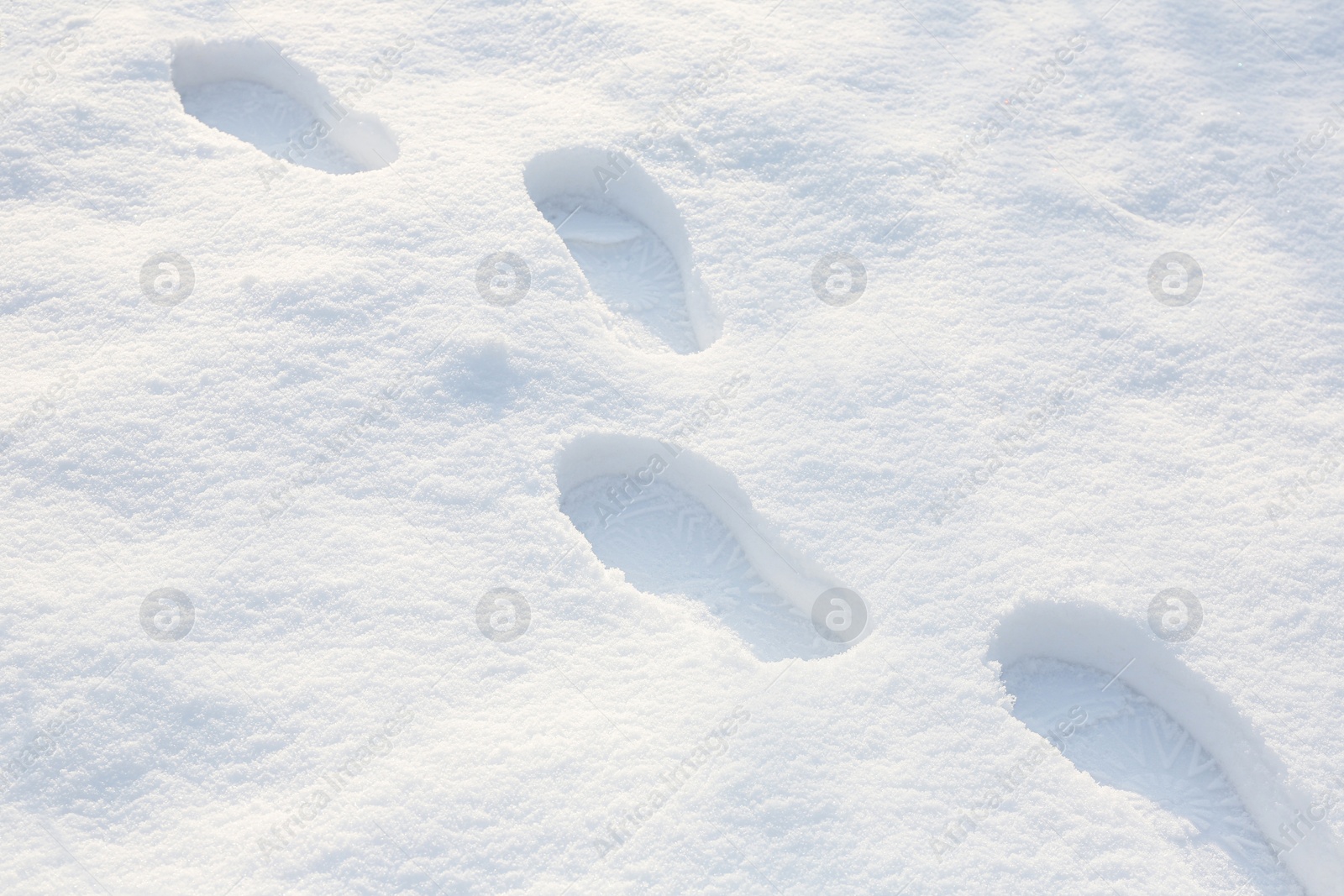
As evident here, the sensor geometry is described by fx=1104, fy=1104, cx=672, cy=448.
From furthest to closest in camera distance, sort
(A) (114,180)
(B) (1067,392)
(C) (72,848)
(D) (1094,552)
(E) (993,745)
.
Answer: (A) (114,180)
(B) (1067,392)
(D) (1094,552)
(E) (993,745)
(C) (72,848)

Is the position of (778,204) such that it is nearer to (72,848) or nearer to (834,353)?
(834,353)

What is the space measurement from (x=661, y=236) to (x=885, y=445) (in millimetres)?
1208

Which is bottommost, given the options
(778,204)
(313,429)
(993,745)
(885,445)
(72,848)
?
(72,848)

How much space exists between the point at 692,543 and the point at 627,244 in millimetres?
1243

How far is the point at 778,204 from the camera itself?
4055 mm

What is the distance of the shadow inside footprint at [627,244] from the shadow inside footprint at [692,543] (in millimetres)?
489

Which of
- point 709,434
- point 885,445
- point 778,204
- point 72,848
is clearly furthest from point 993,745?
point 72,848

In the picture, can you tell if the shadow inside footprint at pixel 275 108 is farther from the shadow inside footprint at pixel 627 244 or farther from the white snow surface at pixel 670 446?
the shadow inside footprint at pixel 627 244

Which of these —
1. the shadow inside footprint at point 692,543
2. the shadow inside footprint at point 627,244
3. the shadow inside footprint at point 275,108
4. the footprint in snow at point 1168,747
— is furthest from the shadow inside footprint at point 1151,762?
the shadow inside footprint at point 275,108

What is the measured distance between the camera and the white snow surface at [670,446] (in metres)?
2.95

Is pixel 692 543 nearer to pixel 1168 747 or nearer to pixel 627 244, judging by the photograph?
pixel 627 244

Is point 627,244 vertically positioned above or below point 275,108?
above

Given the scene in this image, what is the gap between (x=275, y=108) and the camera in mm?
4348

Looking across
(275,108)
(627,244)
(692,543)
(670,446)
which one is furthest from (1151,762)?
(275,108)
